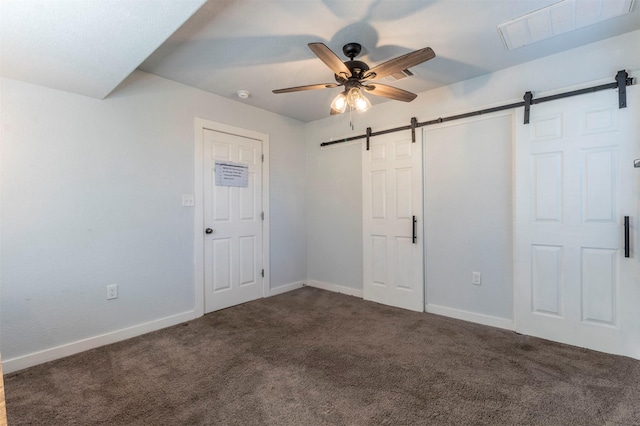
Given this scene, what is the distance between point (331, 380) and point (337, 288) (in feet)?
6.83

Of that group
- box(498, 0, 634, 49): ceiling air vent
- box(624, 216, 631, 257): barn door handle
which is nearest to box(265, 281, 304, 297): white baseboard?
box(624, 216, 631, 257): barn door handle

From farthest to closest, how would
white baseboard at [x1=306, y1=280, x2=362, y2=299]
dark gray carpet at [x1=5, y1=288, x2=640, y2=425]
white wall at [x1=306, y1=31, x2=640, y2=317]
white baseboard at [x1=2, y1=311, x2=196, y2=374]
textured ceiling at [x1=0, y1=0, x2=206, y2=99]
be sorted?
white baseboard at [x1=306, y1=280, x2=362, y2=299], white wall at [x1=306, y1=31, x2=640, y2=317], white baseboard at [x1=2, y1=311, x2=196, y2=374], dark gray carpet at [x1=5, y1=288, x2=640, y2=425], textured ceiling at [x1=0, y1=0, x2=206, y2=99]

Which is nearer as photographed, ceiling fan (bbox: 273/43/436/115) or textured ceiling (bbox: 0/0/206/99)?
textured ceiling (bbox: 0/0/206/99)

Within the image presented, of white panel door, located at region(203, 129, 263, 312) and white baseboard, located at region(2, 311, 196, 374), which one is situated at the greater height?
white panel door, located at region(203, 129, 263, 312)

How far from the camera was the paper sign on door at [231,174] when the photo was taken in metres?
3.38

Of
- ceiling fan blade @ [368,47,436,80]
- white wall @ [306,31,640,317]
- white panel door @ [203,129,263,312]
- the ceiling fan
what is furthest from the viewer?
white panel door @ [203,129,263,312]

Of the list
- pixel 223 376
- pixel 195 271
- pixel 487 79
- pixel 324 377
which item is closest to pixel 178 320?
pixel 195 271

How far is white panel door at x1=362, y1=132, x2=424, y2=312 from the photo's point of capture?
3.31 metres

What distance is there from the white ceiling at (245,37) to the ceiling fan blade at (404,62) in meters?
0.32

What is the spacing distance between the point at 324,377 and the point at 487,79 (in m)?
2.99

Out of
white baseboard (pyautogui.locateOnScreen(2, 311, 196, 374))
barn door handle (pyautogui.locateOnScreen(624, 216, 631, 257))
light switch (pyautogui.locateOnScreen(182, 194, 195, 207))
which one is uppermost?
light switch (pyautogui.locateOnScreen(182, 194, 195, 207))

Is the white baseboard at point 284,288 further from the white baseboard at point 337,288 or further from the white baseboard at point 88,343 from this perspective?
the white baseboard at point 88,343

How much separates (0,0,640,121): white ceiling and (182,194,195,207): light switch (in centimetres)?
110

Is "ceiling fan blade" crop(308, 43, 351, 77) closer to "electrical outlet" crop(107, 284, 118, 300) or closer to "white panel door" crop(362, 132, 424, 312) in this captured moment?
"white panel door" crop(362, 132, 424, 312)
